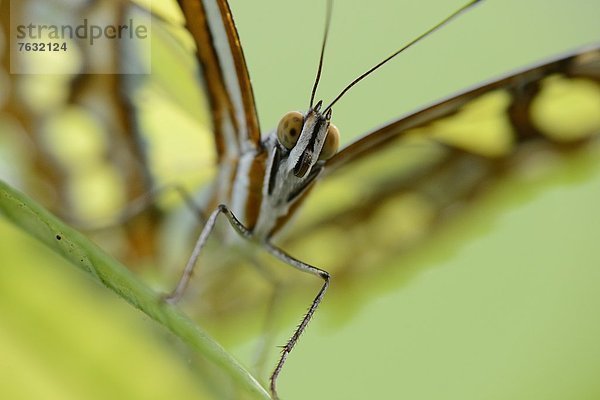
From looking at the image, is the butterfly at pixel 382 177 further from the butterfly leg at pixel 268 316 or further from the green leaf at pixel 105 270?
the green leaf at pixel 105 270

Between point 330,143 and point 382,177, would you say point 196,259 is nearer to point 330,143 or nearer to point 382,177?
point 330,143

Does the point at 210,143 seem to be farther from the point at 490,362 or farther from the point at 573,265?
the point at 573,265

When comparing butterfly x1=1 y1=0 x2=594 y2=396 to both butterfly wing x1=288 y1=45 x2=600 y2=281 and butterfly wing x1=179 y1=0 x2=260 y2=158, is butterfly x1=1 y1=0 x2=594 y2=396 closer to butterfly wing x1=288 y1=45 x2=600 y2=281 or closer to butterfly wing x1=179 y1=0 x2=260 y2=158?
butterfly wing x1=288 y1=45 x2=600 y2=281

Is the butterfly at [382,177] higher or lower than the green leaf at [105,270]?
lower

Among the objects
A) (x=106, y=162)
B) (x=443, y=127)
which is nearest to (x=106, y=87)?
(x=106, y=162)

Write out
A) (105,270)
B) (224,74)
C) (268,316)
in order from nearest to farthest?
(105,270) → (224,74) → (268,316)

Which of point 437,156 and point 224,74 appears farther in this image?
point 437,156

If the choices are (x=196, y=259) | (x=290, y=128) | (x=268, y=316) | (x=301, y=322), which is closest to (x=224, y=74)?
(x=290, y=128)

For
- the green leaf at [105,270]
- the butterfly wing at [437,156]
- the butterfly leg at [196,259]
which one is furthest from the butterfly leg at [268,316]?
the green leaf at [105,270]
